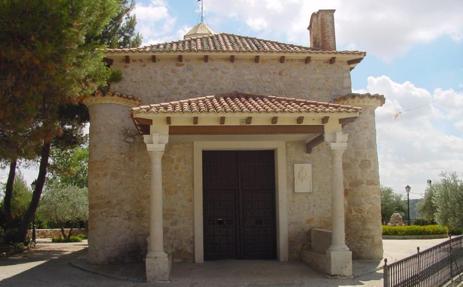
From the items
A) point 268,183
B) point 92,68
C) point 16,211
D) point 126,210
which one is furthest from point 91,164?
point 16,211

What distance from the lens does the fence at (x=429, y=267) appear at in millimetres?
8191

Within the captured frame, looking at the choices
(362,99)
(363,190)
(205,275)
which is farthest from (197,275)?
(362,99)

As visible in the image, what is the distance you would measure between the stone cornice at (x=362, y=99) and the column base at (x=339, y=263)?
4253 millimetres

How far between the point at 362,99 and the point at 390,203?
30.0m

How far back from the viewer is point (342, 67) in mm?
13930

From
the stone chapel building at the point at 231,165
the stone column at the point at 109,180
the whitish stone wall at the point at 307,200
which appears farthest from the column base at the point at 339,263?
the stone column at the point at 109,180

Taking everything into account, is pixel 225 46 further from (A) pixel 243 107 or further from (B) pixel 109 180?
(B) pixel 109 180

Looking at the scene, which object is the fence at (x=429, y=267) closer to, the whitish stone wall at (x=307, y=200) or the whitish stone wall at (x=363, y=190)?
the whitish stone wall at (x=363, y=190)

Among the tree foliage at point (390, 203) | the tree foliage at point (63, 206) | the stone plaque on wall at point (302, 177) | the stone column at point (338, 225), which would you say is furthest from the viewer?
the tree foliage at point (390, 203)

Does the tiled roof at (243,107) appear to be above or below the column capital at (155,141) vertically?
above

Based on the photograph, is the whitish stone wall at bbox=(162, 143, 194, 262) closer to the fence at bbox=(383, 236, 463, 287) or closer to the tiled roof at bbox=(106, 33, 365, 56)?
the tiled roof at bbox=(106, 33, 365, 56)

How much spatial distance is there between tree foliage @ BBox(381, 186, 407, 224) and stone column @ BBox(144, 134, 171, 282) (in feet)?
105

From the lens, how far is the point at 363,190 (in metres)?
13.0

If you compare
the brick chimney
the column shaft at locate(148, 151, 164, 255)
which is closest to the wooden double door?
the column shaft at locate(148, 151, 164, 255)
